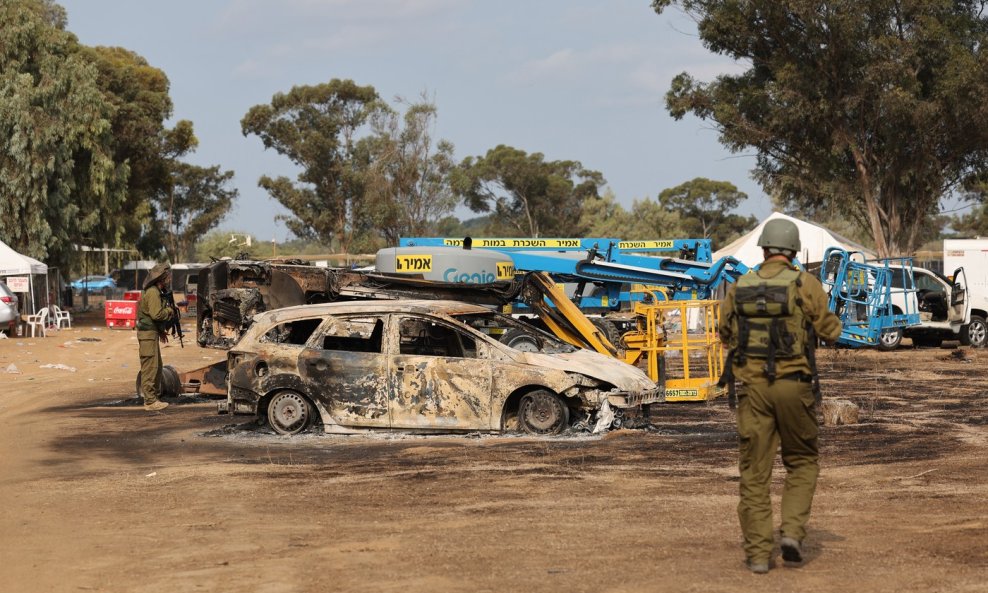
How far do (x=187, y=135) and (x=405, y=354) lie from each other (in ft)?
181

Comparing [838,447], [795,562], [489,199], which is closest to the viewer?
[795,562]

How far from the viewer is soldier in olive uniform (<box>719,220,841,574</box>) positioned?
6.80 metres

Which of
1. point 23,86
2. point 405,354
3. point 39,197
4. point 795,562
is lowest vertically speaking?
point 795,562

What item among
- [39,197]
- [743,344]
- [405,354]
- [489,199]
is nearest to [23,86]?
[39,197]

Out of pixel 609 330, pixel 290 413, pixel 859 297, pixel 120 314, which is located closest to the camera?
pixel 290 413

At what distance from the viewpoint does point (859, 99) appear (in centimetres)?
3900

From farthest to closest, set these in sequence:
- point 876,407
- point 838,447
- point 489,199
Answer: point 489,199 < point 876,407 < point 838,447

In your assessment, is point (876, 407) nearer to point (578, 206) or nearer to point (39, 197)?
point (39, 197)

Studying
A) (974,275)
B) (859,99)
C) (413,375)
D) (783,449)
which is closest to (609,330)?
(413,375)

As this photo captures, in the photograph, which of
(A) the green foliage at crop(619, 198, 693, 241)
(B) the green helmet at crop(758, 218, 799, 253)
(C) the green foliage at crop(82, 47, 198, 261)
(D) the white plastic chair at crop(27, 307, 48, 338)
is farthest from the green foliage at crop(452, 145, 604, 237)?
(B) the green helmet at crop(758, 218, 799, 253)

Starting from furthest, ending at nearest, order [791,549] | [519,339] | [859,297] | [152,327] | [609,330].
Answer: [859,297] < [609,330] < [152,327] < [519,339] < [791,549]

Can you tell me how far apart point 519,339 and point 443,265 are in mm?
4082

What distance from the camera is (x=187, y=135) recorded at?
212ft

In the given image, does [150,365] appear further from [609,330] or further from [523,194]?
[523,194]
